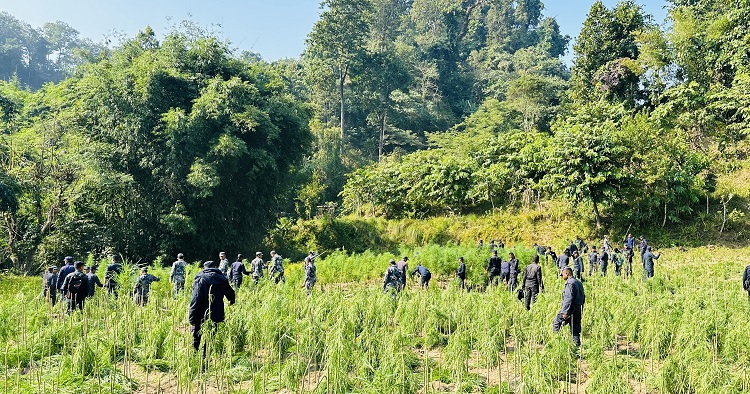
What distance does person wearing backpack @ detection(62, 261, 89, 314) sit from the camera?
30.7 feet

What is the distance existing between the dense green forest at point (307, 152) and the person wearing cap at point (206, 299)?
14.1 meters

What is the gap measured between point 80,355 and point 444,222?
22.5m

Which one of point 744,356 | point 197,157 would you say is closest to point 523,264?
point 744,356

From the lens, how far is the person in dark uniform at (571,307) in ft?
23.5

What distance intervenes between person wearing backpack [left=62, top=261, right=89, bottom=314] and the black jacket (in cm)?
380

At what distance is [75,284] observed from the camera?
370 inches

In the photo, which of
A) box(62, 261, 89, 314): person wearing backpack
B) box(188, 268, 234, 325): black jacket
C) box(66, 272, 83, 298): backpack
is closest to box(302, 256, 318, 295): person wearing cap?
box(62, 261, 89, 314): person wearing backpack

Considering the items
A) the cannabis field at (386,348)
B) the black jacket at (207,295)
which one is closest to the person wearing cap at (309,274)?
the cannabis field at (386,348)

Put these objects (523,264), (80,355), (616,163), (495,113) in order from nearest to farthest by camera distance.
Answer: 1. (80,355)
2. (523,264)
3. (616,163)
4. (495,113)

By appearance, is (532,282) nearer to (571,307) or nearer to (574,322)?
(574,322)

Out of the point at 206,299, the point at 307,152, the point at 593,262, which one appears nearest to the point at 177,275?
the point at 206,299

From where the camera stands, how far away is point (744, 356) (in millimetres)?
6645

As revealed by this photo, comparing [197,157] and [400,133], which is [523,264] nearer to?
[197,157]

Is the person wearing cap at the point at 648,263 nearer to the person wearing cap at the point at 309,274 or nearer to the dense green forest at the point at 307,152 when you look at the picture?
the dense green forest at the point at 307,152
